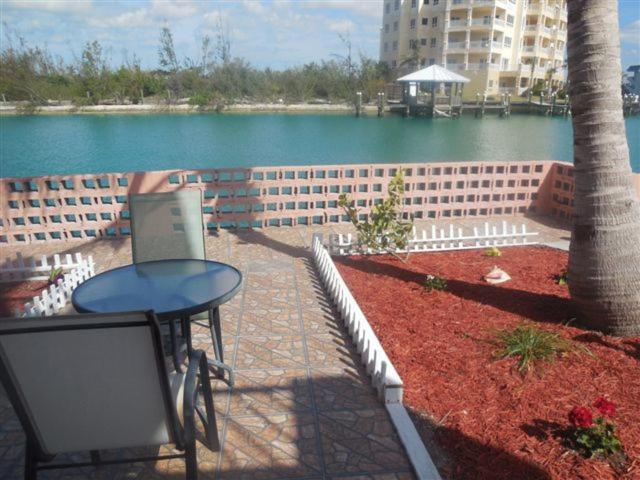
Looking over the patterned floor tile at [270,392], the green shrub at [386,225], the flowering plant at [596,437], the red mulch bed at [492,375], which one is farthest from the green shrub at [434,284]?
the flowering plant at [596,437]

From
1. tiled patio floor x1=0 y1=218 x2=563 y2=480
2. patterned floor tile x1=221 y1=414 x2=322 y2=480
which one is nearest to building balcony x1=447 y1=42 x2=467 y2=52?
tiled patio floor x1=0 y1=218 x2=563 y2=480

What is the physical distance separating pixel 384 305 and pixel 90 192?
4.88m

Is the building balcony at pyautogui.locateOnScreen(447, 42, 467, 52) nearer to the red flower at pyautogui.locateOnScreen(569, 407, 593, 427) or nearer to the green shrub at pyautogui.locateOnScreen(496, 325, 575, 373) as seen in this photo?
the green shrub at pyautogui.locateOnScreen(496, 325, 575, 373)

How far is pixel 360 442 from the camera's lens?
96.2 inches

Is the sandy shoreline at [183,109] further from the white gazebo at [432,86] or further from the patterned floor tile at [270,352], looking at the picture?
the patterned floor tile at [270,352]

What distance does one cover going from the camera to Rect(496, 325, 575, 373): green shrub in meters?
3.05

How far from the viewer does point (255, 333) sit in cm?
370

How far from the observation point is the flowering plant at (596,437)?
7.29ft

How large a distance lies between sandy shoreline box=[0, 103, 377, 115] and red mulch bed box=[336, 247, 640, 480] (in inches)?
1695

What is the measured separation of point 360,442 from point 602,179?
2.47 metres

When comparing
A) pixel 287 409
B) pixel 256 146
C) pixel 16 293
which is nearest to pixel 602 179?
pixel 287 409

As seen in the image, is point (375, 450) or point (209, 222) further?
point (209, 222)

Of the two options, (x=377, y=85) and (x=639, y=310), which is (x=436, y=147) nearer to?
(x=639, y=310)

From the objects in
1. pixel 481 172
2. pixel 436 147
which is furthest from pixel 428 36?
pixel 481 172
